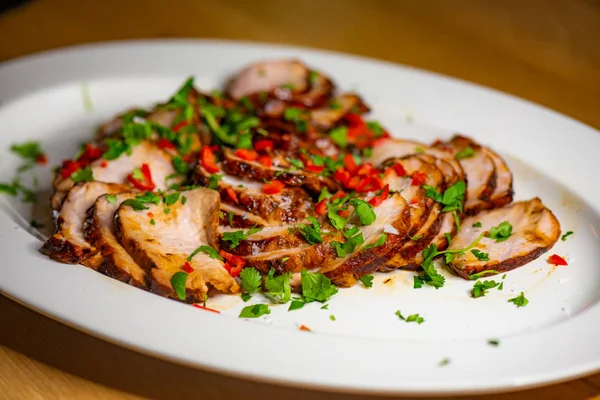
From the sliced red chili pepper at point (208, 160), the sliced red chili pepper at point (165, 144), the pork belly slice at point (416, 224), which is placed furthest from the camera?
the sliced red chili pepper at point (165, 144)

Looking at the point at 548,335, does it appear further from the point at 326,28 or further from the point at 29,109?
the point at 326,28

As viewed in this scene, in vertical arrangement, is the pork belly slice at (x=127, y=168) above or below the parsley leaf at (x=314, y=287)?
above

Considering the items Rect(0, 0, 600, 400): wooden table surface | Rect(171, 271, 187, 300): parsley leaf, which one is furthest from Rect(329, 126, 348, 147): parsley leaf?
Rect(0, 0, 600, 400): wooden table surface

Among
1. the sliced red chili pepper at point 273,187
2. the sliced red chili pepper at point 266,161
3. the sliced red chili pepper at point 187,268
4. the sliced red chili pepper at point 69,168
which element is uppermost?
the sliced red chili pepper at point 266,161

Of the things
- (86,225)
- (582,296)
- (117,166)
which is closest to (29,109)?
(117,166)

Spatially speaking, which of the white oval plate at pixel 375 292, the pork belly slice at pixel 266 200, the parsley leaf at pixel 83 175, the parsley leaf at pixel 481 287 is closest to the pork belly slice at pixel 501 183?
the white oval plate at pixel 375 292

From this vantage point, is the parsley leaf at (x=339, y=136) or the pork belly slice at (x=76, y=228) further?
the parsley leaf at (x=339, y=136)

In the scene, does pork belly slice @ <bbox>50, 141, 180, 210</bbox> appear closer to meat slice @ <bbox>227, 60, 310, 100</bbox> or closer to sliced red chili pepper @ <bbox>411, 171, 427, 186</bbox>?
meat slice @ <bbox>227, 60, 310, 100</bbox>

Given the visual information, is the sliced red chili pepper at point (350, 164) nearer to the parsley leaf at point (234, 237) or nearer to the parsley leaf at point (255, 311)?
the parsley leaf at point (234, 237)
